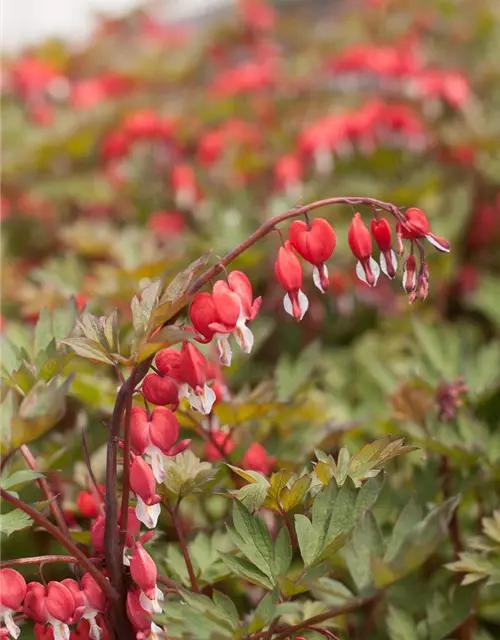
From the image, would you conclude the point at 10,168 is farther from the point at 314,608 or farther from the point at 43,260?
the point at 314,608

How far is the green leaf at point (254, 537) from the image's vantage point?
28.5 inches

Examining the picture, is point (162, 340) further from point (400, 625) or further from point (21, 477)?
point (400, 625)

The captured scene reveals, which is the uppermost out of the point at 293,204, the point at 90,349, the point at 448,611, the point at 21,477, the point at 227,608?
the point at 90,349

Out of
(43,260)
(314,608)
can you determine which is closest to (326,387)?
(314,608)

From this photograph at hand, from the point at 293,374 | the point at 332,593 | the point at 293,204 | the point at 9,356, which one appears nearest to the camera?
the point at 332,593

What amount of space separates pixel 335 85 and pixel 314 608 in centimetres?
238

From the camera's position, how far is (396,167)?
2256 millimetres

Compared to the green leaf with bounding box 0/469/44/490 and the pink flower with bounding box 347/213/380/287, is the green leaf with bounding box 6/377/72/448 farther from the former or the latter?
the pink flower with bounding box 347/213/380/287

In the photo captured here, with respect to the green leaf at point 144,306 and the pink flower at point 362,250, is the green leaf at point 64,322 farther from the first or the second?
the pink flower at point 362,250

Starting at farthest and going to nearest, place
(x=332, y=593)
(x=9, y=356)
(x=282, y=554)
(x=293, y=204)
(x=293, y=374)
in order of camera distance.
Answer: (x=293, y=204) → (x=293, y=374) → (x=9, y=356) → (x=282, y=554) → (x=332, y=593)

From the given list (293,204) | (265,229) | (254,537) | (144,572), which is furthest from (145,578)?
(293,204)

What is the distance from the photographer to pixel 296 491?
0.75 metres

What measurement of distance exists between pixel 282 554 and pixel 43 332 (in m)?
0.39

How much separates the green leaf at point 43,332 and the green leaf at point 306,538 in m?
0.38
